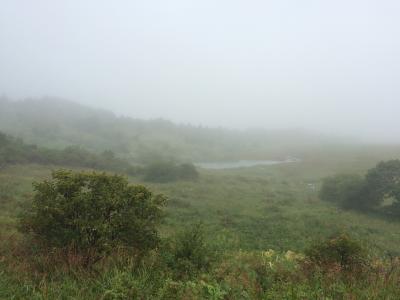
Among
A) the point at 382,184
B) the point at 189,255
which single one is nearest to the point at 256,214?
the point at 382,184

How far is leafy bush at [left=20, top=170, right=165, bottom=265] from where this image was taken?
10.8m

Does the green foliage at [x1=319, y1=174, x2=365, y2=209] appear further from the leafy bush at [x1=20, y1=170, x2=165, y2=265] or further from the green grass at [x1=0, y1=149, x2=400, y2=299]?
the leafy bush at [x1=20, y1=170, x2=165, y2=265]

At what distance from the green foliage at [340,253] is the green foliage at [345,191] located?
39172mm

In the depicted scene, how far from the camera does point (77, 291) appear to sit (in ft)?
24.9

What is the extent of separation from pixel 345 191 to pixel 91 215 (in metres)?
44.7

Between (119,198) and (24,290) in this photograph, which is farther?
(119,198)

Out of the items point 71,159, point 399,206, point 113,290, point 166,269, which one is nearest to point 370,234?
point 399,206

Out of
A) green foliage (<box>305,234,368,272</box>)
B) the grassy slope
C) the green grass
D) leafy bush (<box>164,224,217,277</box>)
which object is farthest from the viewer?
the grassy slope

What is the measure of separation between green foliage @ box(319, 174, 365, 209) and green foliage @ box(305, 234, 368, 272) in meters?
39.2

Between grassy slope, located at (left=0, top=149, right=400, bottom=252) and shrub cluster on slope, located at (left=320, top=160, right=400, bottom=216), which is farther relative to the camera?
shrub cluster on slope, located at (left=320, top=160, right=400, bottom=216)

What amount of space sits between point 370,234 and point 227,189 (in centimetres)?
2849

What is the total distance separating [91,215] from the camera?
11242 millimetres

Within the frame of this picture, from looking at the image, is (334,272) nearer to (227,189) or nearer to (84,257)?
(84,257)

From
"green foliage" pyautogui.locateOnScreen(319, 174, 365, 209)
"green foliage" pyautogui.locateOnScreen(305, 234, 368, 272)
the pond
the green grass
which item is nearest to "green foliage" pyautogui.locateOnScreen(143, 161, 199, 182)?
the green grass
